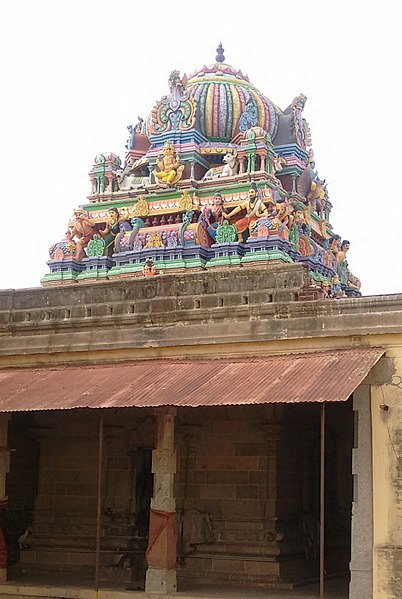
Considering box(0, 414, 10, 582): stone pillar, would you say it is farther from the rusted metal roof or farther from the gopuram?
the gopuram

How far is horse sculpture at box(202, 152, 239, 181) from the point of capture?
3491 cm

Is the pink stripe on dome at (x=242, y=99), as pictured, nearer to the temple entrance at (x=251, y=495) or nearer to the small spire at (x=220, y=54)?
the small spire at (x=220, y=54)

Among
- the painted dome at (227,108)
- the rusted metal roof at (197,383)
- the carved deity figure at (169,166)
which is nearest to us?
the rusted metal roof at (197,383)

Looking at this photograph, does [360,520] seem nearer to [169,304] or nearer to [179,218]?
[169,304]

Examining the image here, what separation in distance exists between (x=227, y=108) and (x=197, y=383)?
24.1 metres

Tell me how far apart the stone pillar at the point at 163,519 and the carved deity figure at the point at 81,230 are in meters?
22.0

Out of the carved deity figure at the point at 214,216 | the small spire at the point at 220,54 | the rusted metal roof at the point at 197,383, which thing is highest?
the small spire at the point at 220,54

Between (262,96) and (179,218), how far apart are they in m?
6.71

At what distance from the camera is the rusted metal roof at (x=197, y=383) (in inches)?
521

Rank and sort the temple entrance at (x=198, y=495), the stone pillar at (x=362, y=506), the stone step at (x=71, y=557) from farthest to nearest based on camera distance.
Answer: the stone step at (x=71, y=557) < the temple entrance at (x=198, y=495) < the stone pillar at (x=362, y=506)

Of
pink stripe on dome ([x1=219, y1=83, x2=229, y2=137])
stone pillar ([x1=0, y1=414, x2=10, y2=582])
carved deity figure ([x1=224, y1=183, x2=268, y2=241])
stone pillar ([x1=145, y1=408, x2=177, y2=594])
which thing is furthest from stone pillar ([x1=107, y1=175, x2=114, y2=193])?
stone pillar ([x1=145, y1=408, x2=177, y2=594])

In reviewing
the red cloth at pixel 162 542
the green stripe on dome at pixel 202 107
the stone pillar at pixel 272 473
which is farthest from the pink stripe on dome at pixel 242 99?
the red cloth at pixel 162 542

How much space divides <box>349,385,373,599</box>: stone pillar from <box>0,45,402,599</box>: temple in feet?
0.07

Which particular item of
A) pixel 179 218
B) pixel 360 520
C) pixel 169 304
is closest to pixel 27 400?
pixel 169 304
